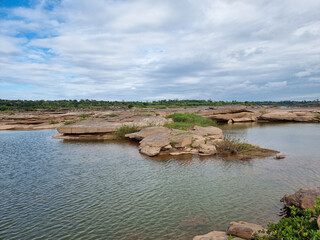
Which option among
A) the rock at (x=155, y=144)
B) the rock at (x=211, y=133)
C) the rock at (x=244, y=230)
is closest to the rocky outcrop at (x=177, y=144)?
the rock at (x=155, y=144)

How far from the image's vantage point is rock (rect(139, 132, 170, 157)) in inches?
668

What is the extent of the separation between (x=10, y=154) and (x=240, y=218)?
16793 millimetres

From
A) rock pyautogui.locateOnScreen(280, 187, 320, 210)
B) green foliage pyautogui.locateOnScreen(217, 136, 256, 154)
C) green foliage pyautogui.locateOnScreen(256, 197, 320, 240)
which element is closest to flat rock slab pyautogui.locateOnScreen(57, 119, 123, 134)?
green foliage pyautogui.locateOnScreen(217, 136, 256, 154)

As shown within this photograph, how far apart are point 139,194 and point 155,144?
8311 mm

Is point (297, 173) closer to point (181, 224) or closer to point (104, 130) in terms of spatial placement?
point (181, 224)

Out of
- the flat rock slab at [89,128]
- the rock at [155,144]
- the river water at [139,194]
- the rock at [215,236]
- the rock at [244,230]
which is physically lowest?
the river water at [139,194]

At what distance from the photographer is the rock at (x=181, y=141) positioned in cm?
1808

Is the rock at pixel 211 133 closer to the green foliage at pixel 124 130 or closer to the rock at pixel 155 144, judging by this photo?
the rock at pixel 155 144

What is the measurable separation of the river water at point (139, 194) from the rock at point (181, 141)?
258cm

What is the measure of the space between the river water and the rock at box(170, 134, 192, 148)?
2.58 metres

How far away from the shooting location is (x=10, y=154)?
17672 mm

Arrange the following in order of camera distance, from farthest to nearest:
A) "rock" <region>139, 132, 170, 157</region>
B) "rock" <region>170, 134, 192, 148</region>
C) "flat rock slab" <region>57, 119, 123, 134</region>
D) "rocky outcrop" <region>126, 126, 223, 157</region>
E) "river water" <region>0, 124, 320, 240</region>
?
"flat rock slab" <region>57, 119, 123, 134</region> < "rock" <region>170, 134, 192, 148</region> < "rocky outcrop" <region>126, 126, 223, 157</region> < "rock" <region>139, 132, 170, 157</region> < "river water" <region>0, 124, 320, 240</region>

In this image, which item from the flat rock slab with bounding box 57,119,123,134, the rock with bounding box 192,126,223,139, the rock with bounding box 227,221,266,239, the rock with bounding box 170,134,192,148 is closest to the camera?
the rock with bounding box 227,221,266,239

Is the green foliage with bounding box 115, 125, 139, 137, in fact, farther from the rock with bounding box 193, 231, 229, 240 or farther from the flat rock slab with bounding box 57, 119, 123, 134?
the rock with bounding box 193, 231, 229, 240
